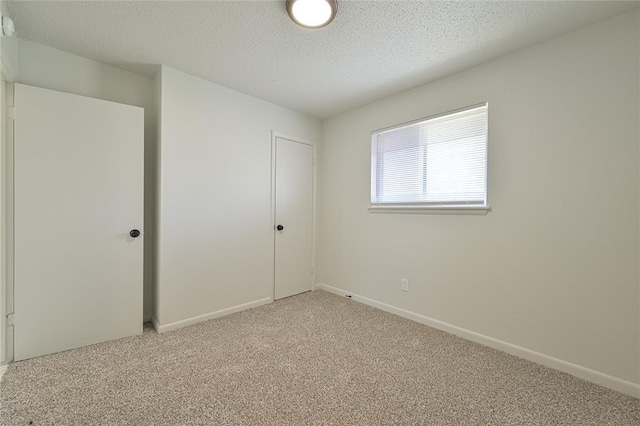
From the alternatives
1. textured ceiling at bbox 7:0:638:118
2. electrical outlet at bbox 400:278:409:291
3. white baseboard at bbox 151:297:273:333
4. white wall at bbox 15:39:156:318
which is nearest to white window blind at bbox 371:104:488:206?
textured ceiling at bbox 7:0:638:118

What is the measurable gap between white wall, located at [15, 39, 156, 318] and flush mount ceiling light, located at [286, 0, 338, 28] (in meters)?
1.78

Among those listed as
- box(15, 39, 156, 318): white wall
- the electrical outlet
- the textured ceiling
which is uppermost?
the textured ceiling

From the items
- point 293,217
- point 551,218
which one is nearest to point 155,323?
point 293,217

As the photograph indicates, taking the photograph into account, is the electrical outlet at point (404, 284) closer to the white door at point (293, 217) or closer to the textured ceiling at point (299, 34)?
the white door at point (293, 217)

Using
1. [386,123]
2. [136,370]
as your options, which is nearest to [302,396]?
[136,370]

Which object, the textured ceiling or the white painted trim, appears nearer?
the textured ceiling

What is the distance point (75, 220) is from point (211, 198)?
1070 mm

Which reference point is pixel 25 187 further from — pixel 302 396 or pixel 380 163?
pixel 380 163

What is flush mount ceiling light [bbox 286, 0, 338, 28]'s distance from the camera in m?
1.63

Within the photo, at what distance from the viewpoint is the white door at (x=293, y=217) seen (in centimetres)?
337

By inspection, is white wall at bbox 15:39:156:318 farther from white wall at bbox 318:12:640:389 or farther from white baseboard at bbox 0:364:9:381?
white wall at bbox 318:12:640:389

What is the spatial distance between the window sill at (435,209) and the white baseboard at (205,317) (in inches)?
69.2

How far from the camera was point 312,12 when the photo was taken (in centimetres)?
171

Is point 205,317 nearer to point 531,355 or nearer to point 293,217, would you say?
point 293,217
